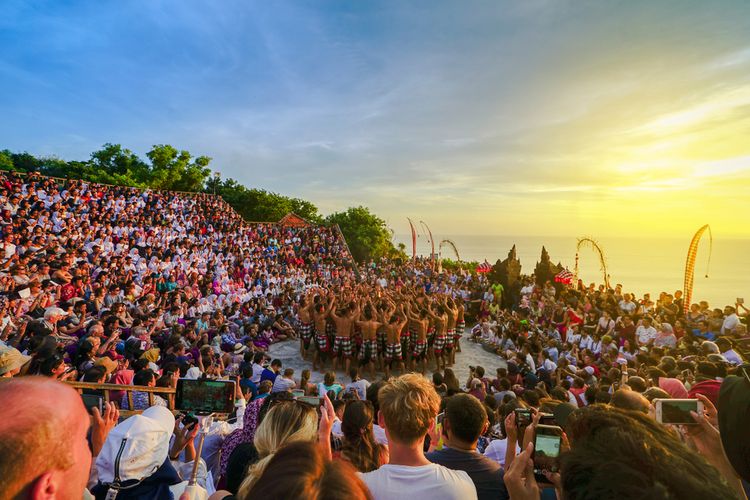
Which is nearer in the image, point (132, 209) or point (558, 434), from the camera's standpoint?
point (558, 434)

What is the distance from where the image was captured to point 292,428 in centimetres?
220

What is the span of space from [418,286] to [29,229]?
14251mm

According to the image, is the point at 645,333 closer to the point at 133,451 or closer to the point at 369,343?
the point at 369,343

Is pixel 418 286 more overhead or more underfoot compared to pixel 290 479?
more underfoot

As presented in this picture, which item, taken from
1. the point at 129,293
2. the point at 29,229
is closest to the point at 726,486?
the point at 129,293

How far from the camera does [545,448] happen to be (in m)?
1.92

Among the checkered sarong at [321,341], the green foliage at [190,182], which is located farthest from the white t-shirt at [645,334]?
the green foliage at [190,182]

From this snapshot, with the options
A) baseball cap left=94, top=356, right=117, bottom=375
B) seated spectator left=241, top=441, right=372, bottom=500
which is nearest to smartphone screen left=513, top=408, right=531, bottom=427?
seated spectator left=241, top=441, right=372, bottom=500

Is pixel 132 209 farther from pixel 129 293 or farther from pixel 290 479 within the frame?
pixel 290 479

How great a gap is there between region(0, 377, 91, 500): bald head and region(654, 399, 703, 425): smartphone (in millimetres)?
2691

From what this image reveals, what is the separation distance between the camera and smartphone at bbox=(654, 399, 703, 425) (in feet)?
6.92

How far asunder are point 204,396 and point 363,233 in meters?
36.3

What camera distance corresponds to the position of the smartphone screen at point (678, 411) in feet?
6.93

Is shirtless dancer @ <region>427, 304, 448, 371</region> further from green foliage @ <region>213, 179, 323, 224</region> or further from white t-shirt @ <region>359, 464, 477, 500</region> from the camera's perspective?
green foliage @ <region>213, 179, 323, 224</region>
